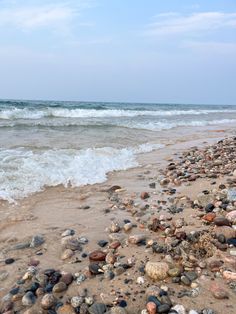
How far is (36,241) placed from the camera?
10.4 ft

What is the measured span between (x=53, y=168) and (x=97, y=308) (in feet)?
13.3

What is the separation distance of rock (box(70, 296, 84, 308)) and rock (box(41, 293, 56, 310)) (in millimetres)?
125

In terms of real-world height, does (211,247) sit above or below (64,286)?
above

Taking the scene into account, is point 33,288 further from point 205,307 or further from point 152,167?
point 152,167

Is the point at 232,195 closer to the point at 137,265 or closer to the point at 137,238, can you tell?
the point at 137,238

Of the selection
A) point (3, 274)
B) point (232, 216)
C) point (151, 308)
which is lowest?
point (3, 274)

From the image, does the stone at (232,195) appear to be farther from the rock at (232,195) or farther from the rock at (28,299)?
the rock at (28,299)

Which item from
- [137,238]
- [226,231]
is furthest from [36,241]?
[226,231]

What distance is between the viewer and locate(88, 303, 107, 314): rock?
2097 mm

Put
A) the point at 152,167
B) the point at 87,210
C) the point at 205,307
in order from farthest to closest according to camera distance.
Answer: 1. the point at 152,167
2. the point at 87,210
3. the point at 205,307

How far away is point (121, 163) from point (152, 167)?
2.22 ft

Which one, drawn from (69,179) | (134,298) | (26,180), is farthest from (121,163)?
(134,298)

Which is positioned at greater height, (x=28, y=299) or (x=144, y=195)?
(x=144, y=195)

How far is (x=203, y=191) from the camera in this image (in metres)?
4.38
